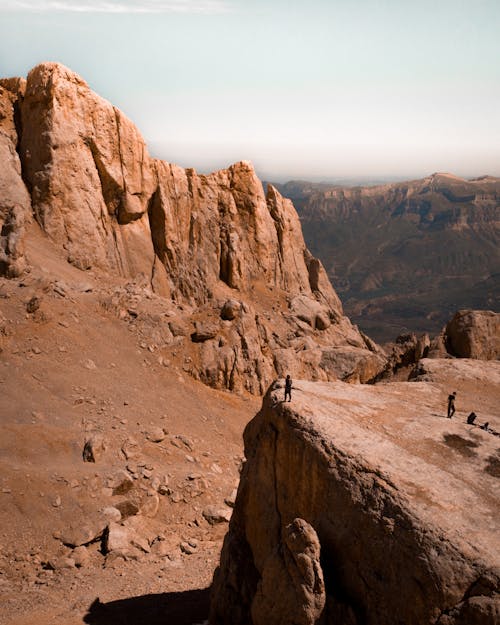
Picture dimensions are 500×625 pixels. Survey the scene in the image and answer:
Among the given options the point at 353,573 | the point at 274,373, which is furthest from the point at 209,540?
the point at 274,373

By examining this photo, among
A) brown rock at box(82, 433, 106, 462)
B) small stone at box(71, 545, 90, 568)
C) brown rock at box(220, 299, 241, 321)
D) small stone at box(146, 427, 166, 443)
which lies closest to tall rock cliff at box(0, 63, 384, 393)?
brown rock at box(220, 299, 241, 321)

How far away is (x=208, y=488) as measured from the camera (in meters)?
21.5

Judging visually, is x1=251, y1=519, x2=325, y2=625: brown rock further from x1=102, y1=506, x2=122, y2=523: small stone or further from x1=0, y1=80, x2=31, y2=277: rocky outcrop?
x1=0, y1=80, x2=31, y2=277: rocky outcrop

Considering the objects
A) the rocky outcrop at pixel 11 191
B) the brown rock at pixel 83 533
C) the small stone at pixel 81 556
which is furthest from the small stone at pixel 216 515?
the rocky outcrop at pixel 11 191

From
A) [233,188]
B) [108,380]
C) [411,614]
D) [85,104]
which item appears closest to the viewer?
[411,614]

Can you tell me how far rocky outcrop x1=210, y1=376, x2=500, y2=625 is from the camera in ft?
27.9

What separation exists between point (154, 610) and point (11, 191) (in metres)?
29.3

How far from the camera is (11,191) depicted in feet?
113

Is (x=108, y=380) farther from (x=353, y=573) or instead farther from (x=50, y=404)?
(x=353, y=573)

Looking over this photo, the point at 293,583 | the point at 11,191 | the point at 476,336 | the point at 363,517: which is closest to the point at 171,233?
the point at 11,191

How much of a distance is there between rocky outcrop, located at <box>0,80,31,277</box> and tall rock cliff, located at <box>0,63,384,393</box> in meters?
0.09

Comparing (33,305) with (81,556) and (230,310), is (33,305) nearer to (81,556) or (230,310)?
(230,310)

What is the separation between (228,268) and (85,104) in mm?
17290

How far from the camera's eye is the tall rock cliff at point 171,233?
3130 centimetres
